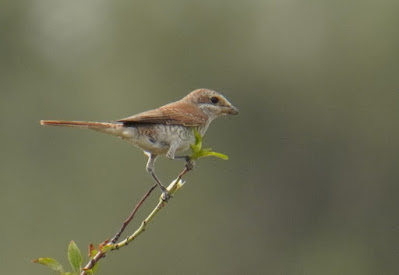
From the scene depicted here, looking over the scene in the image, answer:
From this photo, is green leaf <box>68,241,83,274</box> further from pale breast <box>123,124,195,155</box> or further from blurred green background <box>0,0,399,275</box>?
blurred green background <box>0,0,399,275</box>

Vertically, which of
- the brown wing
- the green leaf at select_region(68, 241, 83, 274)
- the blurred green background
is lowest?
the blurred green background

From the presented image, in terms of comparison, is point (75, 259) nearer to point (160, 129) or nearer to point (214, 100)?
point (160, 129)

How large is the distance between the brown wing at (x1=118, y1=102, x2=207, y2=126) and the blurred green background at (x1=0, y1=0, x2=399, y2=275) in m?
25.0

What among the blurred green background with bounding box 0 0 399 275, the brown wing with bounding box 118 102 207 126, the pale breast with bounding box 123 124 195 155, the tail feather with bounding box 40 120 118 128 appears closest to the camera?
the tail feather with bounding box 40 120 118 128

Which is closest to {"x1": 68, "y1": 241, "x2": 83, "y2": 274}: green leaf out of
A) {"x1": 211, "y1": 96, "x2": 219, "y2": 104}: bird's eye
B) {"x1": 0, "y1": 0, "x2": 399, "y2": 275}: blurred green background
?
{"x1": 211, "y1": 96, "x2": 219, "y2": 104}: bird's eye

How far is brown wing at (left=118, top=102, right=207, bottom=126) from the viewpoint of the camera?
6.92 meters

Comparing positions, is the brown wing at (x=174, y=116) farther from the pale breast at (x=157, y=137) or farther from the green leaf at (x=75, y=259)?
the green leaf at (x=75, y=259)

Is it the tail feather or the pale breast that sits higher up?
the tail feather

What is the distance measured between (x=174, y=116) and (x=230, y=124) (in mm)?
30341

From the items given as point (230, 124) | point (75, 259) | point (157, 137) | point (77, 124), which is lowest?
point (230, 124)

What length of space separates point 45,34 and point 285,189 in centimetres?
960

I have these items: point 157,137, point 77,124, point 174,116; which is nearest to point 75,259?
point 77,124

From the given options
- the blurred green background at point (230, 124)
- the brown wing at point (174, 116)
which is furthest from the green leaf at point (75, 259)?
the blurred green background at point (230, 124)

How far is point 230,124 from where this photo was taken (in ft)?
123
